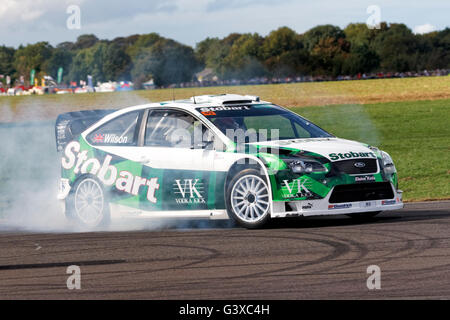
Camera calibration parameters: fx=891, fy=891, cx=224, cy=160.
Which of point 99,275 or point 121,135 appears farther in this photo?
point 121,135

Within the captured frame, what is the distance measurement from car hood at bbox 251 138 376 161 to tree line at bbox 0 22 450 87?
37517 mm

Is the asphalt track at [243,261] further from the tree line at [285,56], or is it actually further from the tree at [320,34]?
the tree at [320,34]

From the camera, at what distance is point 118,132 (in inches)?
454

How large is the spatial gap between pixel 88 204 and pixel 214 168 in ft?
6.44

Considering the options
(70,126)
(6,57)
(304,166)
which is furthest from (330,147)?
(6,57)

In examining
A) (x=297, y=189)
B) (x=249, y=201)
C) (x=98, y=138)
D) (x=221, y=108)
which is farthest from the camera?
(x=98, y=138)

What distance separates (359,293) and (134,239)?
4065 millimetres

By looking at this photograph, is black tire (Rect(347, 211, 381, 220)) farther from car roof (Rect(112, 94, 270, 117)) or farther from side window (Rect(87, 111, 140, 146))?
side window (Rect(87, 111, 140, 146))

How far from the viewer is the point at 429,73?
60750 millimetres

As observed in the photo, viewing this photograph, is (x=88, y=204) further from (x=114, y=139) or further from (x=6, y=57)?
(x=6, y=57)

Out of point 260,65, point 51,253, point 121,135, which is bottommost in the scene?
point 51,253

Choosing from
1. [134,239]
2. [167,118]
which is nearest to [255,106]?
[167,118]

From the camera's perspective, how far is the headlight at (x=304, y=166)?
9906mm
